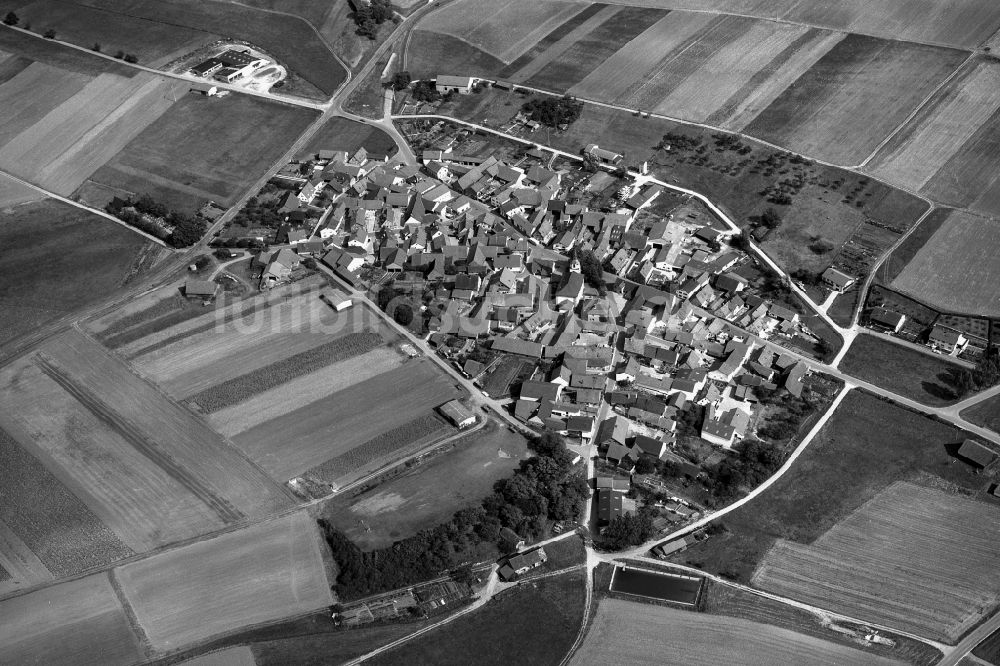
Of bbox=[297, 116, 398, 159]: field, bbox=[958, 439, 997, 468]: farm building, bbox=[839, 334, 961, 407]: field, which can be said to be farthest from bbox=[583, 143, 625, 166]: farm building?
bbox=[958, 439, 997, 468]: farm building

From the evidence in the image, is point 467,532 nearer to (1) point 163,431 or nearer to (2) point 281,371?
A: (2) point 281,371

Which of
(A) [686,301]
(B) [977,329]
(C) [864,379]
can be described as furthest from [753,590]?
(B) [977,329]

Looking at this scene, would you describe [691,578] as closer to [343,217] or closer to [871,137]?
[343,217]

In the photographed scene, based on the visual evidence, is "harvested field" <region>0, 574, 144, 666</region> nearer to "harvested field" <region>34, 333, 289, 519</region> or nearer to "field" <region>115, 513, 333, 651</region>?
"field" <region>115, 513, 333, 651</region>

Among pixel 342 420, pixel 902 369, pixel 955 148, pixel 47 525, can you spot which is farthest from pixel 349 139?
pixel 955 148

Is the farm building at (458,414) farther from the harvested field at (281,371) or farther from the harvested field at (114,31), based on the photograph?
the harvested field at (114,31)

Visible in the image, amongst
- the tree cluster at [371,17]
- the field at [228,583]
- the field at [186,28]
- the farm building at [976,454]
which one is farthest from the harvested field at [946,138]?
the field at [228,583]
